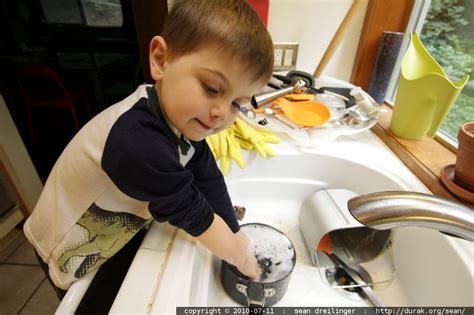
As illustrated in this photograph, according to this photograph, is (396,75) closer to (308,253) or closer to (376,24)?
(376,24)

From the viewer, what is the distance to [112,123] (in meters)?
0.39

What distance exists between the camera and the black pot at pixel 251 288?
1.48 ft

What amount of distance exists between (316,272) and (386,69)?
0.70 m

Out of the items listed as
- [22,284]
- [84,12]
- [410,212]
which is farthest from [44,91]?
[410,212]

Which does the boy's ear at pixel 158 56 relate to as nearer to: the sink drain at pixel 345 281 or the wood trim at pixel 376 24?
the sink drain at pixel 345 281

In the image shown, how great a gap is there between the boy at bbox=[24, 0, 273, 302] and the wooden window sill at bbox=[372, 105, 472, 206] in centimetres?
42

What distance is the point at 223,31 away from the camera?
1.11 feet

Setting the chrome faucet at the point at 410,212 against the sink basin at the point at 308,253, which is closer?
the chrome faucet at the point at 410,212

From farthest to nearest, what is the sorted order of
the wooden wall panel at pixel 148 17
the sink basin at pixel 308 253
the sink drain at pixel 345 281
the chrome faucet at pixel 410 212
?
the wooden wall panel at pixel 148 17 → the sink drain at pixel 345 281 → the sink basin at pixel 308 253 → the chrome faucet at pixel 410 212

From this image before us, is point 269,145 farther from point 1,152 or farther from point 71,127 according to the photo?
point 71,127

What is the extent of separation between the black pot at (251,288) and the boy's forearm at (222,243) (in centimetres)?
2

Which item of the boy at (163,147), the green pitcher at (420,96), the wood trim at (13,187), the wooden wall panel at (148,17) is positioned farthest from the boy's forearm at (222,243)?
the wood trim at (13,187)

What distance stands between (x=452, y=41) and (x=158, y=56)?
0.81 meters

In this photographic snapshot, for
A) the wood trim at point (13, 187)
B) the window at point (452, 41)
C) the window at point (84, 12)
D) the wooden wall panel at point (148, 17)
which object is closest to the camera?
the window at point (452, 41)
